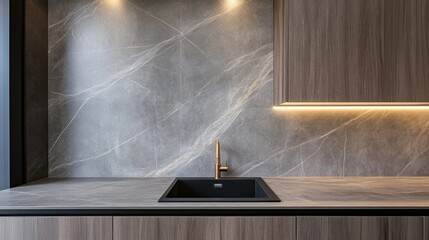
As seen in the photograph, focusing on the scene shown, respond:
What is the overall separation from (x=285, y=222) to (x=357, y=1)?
1114 mm

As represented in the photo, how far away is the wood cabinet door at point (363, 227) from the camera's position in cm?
125

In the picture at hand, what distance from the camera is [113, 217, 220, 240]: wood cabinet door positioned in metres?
1.25

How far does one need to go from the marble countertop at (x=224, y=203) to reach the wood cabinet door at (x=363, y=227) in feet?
0.17

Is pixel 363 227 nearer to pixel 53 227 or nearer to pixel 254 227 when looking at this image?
pixel 254 227

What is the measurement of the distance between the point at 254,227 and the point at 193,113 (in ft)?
2.91

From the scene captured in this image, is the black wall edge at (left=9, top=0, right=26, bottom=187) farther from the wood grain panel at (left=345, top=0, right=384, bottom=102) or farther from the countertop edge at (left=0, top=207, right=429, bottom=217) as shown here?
the wood grain panel at (left=345, top=0, right=384, bottom=102)

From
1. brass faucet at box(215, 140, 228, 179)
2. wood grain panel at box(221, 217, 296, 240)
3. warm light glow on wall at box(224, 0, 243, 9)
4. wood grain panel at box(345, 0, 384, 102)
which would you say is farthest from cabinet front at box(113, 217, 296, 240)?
warm light glow on wall at box(224, 0, 243, 9)

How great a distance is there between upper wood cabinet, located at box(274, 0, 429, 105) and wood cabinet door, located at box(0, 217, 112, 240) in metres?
1.08

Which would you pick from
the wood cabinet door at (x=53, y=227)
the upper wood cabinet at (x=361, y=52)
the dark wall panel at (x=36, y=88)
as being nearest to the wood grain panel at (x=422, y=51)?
the upper wood cabinet at (x=361, y=52)

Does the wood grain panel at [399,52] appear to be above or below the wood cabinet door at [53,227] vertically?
above

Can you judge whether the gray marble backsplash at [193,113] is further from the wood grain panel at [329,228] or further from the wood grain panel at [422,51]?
the wood grain panel at [329,228]

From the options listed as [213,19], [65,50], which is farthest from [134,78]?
[213,19]

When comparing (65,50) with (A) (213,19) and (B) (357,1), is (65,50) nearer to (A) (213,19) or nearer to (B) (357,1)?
(A) (213,19)

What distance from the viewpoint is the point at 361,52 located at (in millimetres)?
1571
